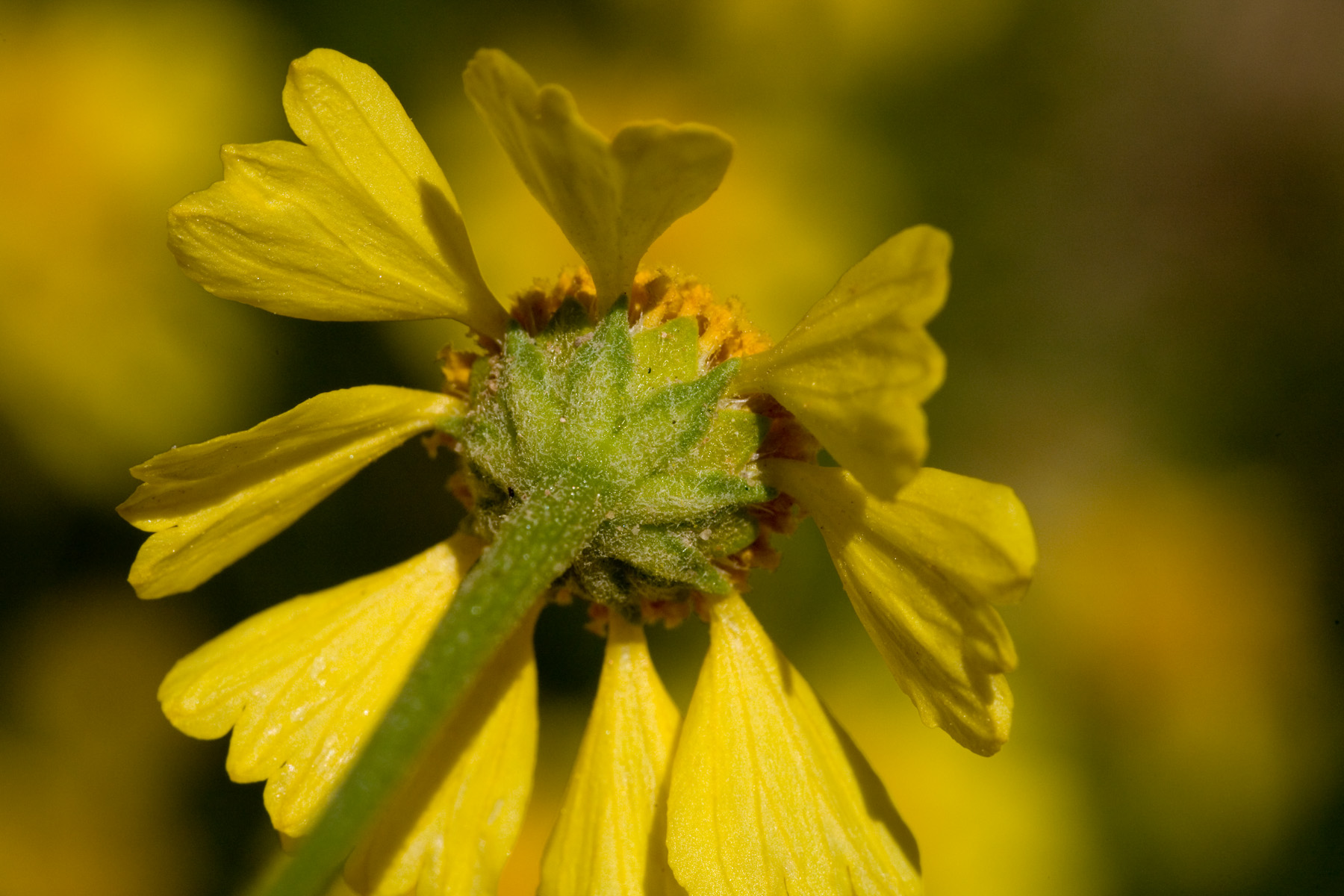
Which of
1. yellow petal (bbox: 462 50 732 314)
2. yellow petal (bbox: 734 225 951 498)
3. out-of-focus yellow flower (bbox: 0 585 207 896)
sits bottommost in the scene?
out-of-focus yellow flower (bbox: 0 585 207 896)

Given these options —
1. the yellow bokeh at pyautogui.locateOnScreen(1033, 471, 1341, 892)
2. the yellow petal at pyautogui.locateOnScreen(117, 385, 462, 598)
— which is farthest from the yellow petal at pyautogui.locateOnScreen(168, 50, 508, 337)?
the yellow bokeh at pyautogui.locateOnScreen(1033, 471, 1341, 892)

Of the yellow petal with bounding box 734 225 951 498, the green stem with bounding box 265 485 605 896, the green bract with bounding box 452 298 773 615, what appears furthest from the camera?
the green bract with bounding box 452 298 773 615

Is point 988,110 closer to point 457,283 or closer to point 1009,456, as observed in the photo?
point 1009,456

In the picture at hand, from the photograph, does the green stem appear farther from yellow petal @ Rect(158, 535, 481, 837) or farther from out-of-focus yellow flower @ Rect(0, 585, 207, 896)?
out-of-focus yellow flower @ Rect(0, 585, 207, 896)

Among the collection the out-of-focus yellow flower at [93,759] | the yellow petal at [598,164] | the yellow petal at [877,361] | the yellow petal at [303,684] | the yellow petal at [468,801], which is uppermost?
the yellow petal at [598,164]

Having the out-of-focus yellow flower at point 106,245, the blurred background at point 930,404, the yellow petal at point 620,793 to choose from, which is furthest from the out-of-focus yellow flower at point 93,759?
the yellow petal at point 620,793

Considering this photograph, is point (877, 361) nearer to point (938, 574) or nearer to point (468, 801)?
point (938, 574)

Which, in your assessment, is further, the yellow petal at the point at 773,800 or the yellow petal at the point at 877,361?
the yellow petal at the point at 773,800

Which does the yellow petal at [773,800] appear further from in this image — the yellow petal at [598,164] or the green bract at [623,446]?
the yellow petal at [598,164]
